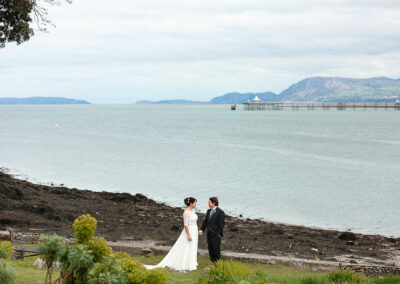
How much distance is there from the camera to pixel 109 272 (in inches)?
226

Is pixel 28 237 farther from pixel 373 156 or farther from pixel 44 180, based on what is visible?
pixel 373 156

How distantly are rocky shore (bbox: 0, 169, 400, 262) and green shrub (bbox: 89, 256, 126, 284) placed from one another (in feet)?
33.2

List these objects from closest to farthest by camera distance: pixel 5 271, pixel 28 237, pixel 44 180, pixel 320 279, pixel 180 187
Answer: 1. pixel 5 271
2. pixel 320 279
3. pixel 28 237
4. pixel 180 187
5. pixel 44 180

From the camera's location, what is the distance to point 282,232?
2052 cm

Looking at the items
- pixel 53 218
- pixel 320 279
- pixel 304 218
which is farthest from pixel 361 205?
pixel 320 279

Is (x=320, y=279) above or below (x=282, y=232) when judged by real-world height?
above

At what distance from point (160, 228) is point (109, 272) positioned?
532 inches

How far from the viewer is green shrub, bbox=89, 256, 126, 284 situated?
5688mm

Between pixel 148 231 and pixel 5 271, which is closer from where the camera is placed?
pixel 5 271

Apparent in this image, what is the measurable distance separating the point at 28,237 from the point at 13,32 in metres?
10.5

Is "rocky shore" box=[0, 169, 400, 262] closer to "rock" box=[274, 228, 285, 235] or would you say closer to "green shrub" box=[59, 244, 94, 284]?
"rock" box=[274, 228, 285, 235]

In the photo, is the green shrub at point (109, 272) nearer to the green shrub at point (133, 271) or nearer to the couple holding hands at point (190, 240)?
the green shrub at point (133, 271)

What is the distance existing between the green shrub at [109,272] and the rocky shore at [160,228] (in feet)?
33.2

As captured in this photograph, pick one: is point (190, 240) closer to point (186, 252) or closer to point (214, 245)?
point (186, 252)
